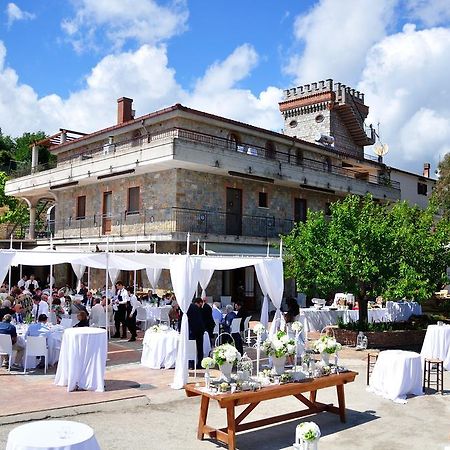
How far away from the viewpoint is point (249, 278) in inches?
1062

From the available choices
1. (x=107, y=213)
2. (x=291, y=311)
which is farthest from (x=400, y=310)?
(x=107, y=213)

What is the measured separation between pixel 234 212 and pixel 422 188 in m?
23.5

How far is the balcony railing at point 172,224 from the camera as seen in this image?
941 inches

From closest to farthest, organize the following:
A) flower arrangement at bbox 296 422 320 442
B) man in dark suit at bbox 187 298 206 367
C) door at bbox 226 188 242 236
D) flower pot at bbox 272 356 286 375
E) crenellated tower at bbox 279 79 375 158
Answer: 1. flower arrangement at bbox 296 422 320 442
2. flower pot at bbox 272 356 286 375
3. man in dark suit at bbox 187 298 206 367
4. door at bbox 226 188 242 236
5. crenellated tower at bbox 279 79 375 158

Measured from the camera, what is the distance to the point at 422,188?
44094mm

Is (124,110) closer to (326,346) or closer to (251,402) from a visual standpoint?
(326,346)

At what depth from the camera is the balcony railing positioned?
23.9 meters

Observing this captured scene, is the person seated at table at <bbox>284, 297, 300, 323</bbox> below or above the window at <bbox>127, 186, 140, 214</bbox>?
below

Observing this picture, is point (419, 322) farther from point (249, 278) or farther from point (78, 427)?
point (78, 427)

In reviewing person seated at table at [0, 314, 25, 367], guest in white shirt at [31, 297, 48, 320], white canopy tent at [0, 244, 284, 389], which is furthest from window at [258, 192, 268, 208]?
person seated at table at [0, 314, 25, 367]

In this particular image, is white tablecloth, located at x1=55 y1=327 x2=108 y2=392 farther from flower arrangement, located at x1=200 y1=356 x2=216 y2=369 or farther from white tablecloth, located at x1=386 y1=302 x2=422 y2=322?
white tablecloth, located at x1=386 y1=302 x2=422 y2=322

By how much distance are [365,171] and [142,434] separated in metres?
33.2

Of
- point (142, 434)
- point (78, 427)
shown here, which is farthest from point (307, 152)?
point (78, 427)

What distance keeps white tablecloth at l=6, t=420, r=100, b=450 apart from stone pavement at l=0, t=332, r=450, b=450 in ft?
8.48
